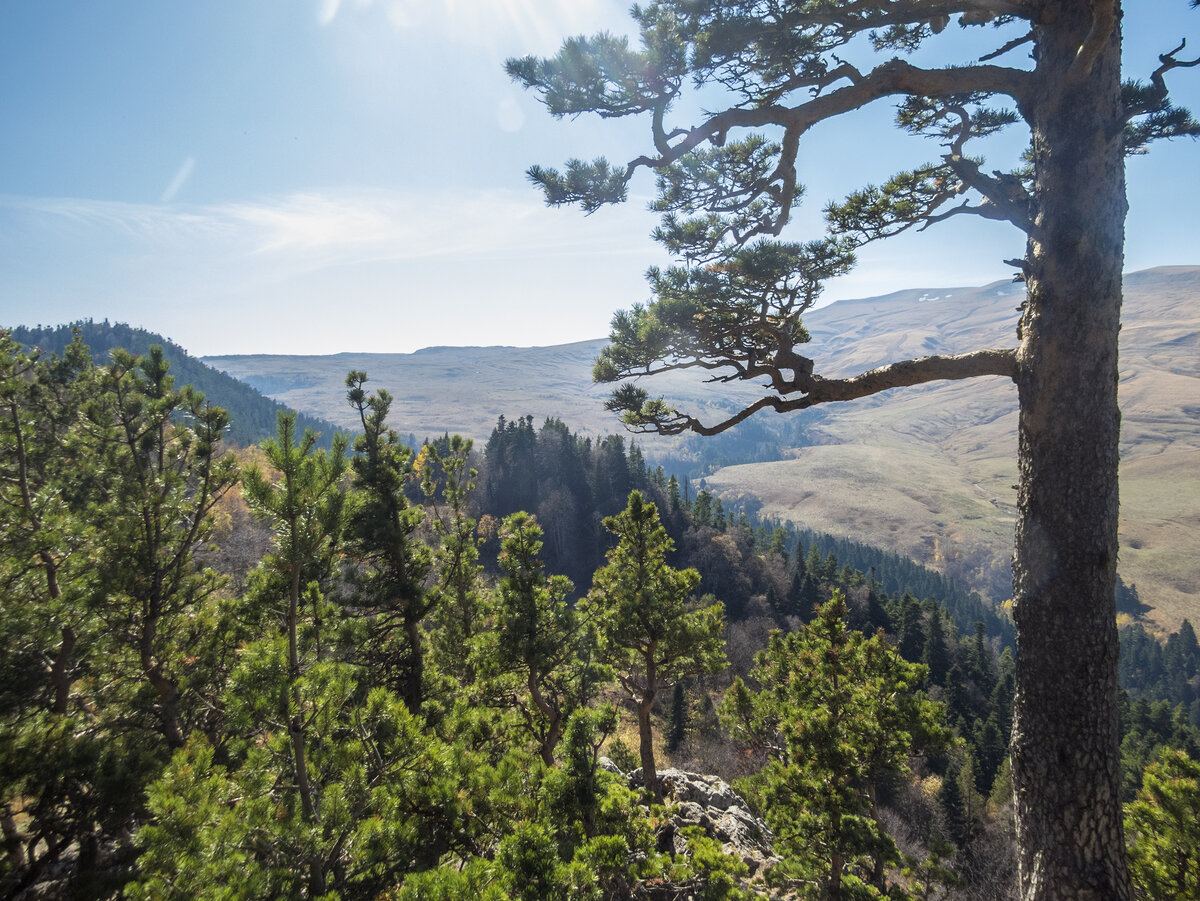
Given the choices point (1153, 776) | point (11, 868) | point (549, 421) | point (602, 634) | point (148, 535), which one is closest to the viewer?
point (11, 868)

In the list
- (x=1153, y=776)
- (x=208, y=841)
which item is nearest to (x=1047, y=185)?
(x=208, y=841)

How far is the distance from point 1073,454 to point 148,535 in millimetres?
10435

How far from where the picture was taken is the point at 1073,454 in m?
4.18

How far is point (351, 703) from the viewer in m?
5.47

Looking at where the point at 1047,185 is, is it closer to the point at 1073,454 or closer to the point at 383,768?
the point at 1073,454

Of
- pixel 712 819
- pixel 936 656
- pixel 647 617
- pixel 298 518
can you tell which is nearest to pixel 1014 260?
pixel 298 518

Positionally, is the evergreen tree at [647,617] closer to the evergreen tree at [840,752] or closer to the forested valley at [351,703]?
the forested valley at [351,703]

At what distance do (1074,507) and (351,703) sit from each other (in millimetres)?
6966

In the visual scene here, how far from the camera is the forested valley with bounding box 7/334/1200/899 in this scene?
4094 mm

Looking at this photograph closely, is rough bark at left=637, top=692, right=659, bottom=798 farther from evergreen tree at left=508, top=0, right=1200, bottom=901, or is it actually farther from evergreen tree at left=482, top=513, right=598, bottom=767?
evergreen tree at left=508, top=0, right=1200, bottom=901

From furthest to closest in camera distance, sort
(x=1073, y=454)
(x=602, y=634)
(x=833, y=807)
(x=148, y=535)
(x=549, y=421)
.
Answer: (x=549, y=421) < (x=602, y=634) < (x=833, y=807) < (x=148, y=535) < (x=1073, y=454)

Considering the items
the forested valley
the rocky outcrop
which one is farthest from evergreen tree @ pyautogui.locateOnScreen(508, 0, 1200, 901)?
the rocky outcrop

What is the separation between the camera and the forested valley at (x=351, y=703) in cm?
409

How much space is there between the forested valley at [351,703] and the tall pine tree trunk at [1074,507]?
328cm
